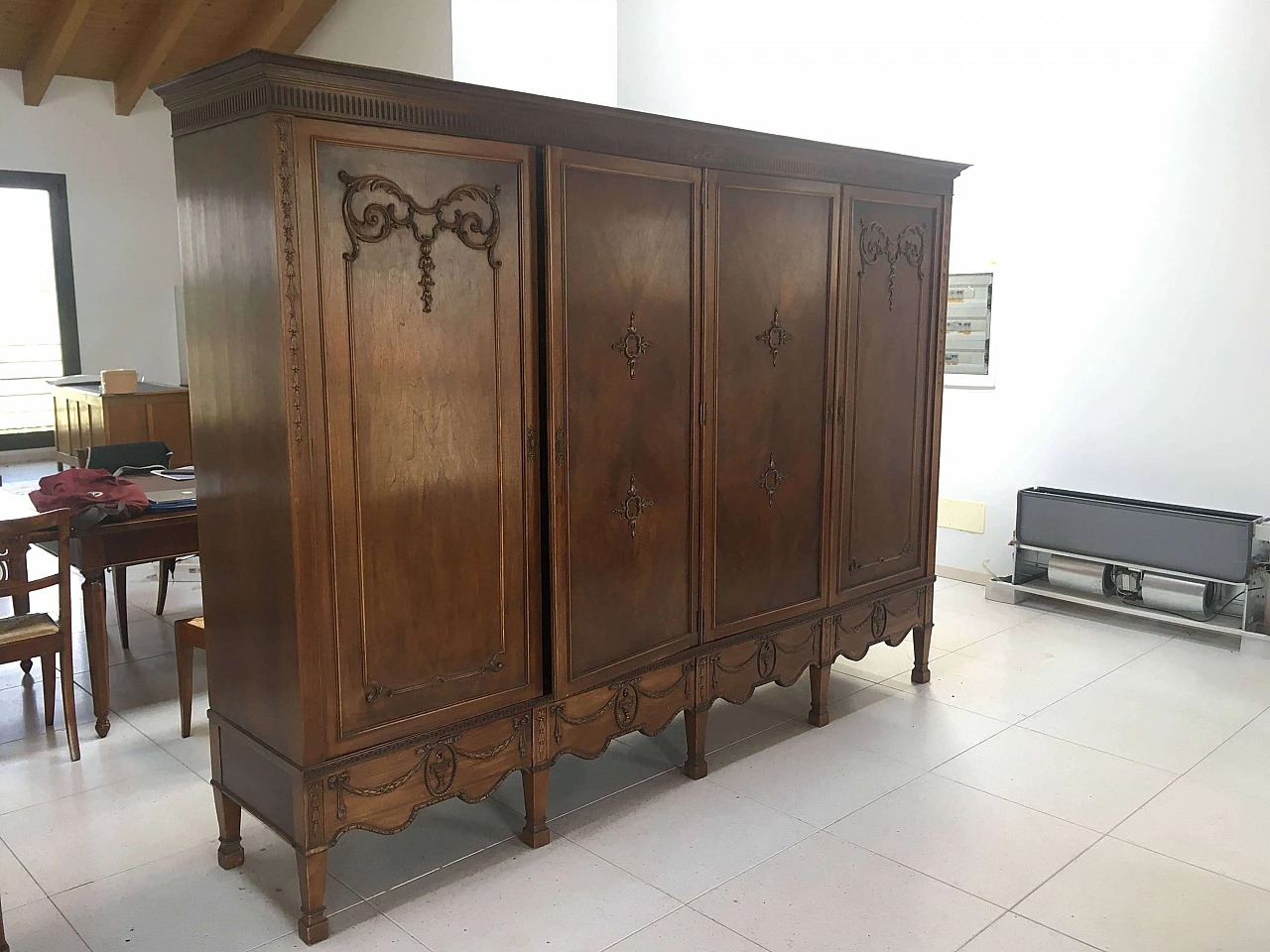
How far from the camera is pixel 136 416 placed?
730 centimetres

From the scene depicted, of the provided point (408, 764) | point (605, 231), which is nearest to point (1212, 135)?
point (605, 231)

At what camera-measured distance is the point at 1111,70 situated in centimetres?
498

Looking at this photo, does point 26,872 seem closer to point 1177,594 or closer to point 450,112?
point 450,112

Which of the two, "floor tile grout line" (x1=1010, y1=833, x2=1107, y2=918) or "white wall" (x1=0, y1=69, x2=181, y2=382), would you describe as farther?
"white wall" (x1=0, y1=69, x2=181, y2=382)

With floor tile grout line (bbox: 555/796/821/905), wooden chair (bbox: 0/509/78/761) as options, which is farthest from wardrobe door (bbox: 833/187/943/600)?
wooden chair (bbox: 0/509/78/761)

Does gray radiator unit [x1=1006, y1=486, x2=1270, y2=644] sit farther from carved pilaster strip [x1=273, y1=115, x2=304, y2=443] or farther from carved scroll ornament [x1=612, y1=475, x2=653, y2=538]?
carved pilaster strip [x1=273, y1=115, x2=304, y2=443]

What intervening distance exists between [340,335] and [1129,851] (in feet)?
8.34

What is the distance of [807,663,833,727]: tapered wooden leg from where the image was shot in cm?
382

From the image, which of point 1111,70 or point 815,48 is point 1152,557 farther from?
point 815,48

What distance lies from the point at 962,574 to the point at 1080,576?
0.79 meters

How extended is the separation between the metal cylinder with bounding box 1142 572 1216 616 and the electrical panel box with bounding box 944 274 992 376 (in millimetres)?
1390

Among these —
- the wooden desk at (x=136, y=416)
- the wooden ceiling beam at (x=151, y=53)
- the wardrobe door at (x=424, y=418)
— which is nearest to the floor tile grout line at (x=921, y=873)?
the wardrobe door at (x=424, y=418)

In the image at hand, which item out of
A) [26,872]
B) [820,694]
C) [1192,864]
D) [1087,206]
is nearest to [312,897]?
[26,872]

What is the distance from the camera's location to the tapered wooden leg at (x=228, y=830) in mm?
2828
